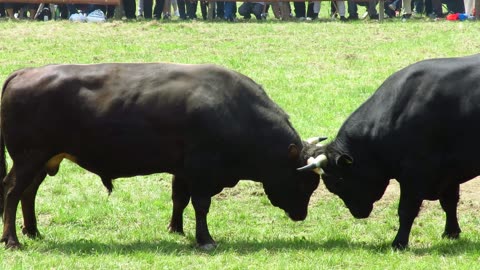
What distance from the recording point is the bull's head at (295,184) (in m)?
10.8

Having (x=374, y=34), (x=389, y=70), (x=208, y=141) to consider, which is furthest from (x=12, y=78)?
(x=374, y=34)

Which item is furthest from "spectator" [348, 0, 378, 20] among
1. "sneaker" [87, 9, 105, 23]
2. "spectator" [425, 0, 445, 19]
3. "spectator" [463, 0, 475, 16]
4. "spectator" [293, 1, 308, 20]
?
"sneaker" [87, 9, 105, 23]

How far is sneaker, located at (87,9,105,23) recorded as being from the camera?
27359 millimetres

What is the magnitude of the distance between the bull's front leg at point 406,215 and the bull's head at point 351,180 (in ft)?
1.49

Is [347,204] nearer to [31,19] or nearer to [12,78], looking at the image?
[12,78]

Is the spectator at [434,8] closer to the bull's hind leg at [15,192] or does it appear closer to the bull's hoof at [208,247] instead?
the bull's hoof at [208,247]

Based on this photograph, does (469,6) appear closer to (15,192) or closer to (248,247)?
(248,247)

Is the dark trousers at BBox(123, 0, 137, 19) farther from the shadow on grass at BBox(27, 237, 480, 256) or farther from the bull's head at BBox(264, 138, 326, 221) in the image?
the shadow on grass at BBox(27, 237, 480, 256)

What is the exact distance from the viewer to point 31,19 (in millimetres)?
28219

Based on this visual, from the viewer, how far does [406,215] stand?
10.5 meters

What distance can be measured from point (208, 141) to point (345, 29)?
52.5 feet

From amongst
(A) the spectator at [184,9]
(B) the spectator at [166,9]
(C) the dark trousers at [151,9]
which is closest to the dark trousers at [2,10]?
(C) the dark trousers at [151,9]

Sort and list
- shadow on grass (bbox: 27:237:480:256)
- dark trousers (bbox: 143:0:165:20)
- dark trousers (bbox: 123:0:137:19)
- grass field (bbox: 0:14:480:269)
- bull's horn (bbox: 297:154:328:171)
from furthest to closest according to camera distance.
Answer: dark trousers (bbox: 143:0:165:20) → dark trousers (bbox: 123:0:137:19) → bull's horn (bbox: 297:154:328:171) → shadow on grass (bbox: 27:237:480:256) → grass field (bbox: 0:14:480:269)

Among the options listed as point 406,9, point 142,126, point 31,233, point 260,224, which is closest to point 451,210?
point 260,224
